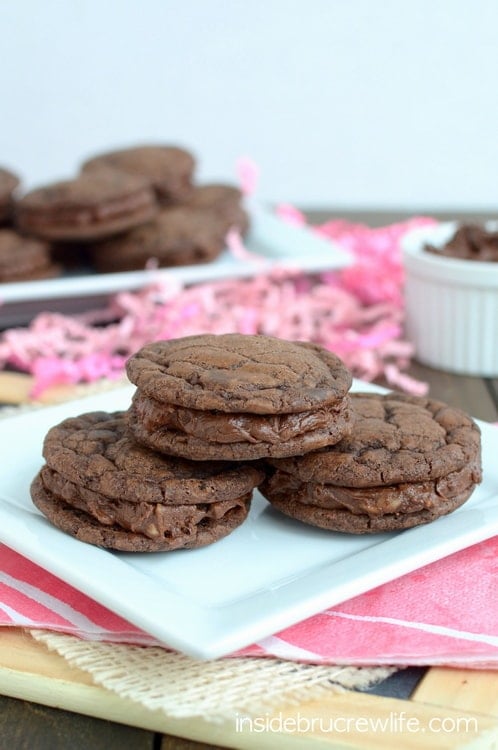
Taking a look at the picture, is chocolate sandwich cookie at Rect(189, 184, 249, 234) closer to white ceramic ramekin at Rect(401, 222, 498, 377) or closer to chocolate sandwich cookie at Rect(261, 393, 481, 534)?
white ceramic ramekin at Rect(401, 222, 498, 377)

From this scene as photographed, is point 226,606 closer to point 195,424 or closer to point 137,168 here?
point 195,424

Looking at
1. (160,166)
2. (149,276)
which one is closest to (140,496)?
(149,276)

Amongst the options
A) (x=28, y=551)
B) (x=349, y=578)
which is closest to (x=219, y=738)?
(x=349, y=578)

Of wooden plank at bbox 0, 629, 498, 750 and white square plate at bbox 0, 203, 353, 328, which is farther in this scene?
white square plate at bbox 0, 203, 353, 328

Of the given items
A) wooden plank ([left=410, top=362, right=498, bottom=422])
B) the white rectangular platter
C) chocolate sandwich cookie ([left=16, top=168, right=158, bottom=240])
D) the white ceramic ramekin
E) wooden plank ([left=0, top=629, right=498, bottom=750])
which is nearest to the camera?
wooden plank ([left=0, top=629, right=498, bottom=750])

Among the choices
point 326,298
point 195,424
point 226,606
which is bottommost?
point 326,298

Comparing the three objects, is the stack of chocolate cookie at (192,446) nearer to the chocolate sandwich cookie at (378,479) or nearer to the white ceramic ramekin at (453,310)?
the chocolate sandwich cookie at (378,479)

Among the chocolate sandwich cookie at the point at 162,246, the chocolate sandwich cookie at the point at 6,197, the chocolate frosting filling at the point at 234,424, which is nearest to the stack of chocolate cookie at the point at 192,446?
the chocolate frosting filling at the point at 234,424

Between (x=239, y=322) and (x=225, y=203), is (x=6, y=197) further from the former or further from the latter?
(x=239, y=322)

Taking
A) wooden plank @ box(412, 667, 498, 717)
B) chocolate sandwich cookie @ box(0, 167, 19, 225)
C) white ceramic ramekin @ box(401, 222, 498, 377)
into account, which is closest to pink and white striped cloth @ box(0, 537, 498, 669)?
wooden plank @ box(412, 667, 498, 717)
